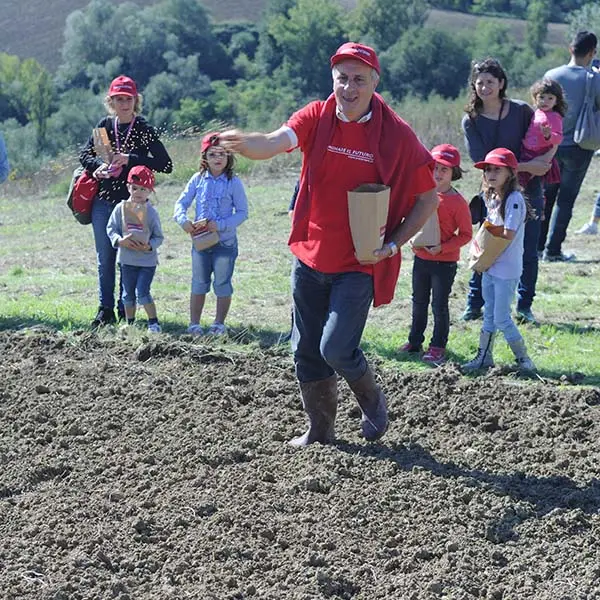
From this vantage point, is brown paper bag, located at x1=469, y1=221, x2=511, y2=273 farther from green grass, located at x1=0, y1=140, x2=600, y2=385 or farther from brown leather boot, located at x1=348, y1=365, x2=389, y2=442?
brown leather boot, located at x1=348, y1=365, x2=389, y2=442

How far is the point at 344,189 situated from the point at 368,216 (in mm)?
262

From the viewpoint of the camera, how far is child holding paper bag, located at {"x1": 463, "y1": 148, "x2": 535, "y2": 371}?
7.89 meters

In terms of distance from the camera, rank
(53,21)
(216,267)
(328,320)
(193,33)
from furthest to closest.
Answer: (53,21), (193,33), (216,267), (328,320)

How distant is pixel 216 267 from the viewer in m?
9.32

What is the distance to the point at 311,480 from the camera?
605cm

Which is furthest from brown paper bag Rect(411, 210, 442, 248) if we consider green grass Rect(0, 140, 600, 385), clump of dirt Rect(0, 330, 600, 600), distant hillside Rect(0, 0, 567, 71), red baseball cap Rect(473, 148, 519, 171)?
distant hillside Rect(0, 0, 567, 71)

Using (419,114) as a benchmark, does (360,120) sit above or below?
above

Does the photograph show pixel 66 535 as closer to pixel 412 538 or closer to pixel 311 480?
pixel 311 480

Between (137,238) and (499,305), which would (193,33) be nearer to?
(137,238)

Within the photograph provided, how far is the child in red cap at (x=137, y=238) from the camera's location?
9.15 metres

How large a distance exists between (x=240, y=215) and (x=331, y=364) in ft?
10.7

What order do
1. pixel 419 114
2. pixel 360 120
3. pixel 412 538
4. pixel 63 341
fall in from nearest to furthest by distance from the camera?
pixel 412 538 → pixel 360 120 → pixel 63 341 → pixel 419 114

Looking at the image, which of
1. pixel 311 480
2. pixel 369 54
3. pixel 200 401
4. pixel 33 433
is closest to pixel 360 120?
pixel 369 54

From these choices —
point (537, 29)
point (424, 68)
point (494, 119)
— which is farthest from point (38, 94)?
point (494, 119)
